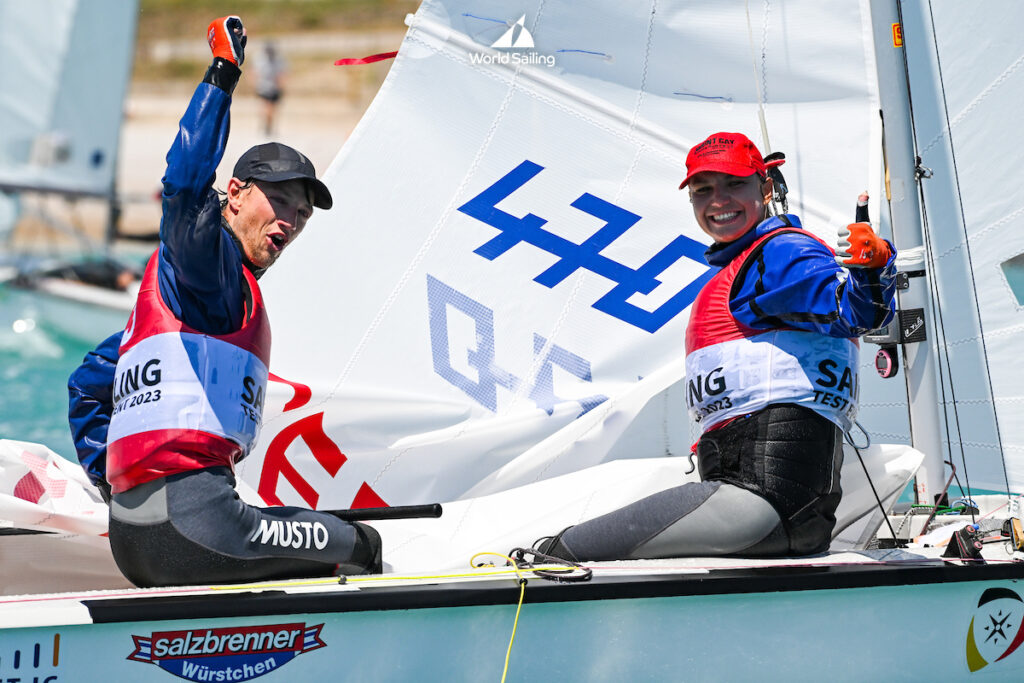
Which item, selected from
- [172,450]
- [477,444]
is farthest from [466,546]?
[172,450]

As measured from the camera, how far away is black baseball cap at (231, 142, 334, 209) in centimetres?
210

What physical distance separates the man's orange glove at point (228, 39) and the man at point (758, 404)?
0.96m

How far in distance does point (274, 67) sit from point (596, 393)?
15.9 metres

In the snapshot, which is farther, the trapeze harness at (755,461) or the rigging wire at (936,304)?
the rigging wire at (936,304)

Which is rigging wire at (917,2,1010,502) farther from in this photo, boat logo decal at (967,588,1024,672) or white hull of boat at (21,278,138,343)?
white hull of boat at (21,278,138,343)

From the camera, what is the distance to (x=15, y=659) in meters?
1.76

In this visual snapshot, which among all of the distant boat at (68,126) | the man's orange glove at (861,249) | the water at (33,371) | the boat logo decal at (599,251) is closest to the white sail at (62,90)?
the distant boat at (68,126)

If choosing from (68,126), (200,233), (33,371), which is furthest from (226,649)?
(33,371)

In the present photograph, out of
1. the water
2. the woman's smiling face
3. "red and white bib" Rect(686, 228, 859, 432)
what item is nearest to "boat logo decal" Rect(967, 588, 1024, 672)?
"red and white bib" Rect(686, 228, 859, 432)

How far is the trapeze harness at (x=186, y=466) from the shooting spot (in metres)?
1.95

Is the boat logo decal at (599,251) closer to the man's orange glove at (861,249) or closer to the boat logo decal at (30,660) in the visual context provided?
the man's orange glove at (861,249)

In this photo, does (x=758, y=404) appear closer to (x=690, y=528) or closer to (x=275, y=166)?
(x=690, y=528)

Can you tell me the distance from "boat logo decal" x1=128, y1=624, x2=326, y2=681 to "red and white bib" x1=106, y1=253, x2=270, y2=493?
0.31m

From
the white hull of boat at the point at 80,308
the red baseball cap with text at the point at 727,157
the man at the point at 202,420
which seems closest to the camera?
the man at the point at 202,420
